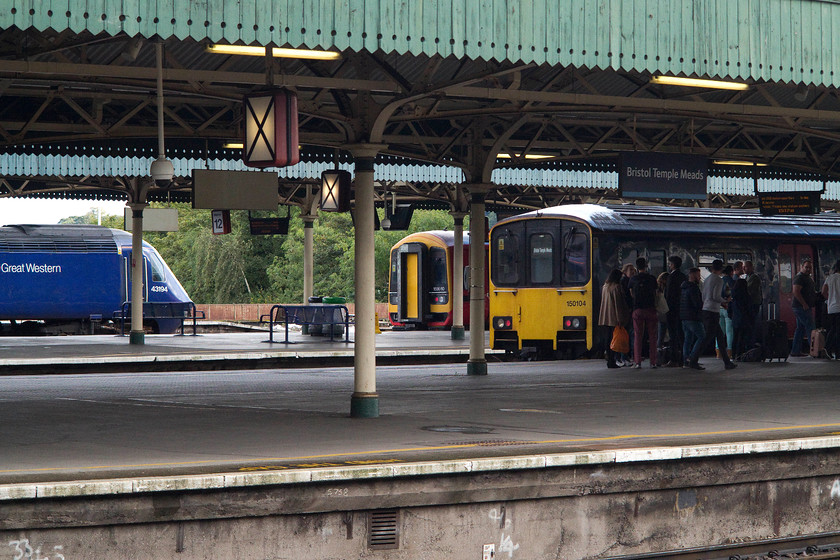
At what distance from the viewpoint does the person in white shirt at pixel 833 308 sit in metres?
19.1

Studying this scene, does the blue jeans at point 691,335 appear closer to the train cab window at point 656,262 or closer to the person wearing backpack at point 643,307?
the person wearing backpack at point 643,307

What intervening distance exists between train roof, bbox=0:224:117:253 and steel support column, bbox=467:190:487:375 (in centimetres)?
1842

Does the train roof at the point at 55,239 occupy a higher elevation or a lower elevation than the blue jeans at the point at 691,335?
higher

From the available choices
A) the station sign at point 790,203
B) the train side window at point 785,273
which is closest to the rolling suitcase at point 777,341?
the train side window at point 785,273

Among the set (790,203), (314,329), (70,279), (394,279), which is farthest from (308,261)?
(790,203)

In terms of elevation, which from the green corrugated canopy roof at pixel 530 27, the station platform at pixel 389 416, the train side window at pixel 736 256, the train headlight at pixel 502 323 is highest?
the green corrugated canopy roof at pixel 530 27

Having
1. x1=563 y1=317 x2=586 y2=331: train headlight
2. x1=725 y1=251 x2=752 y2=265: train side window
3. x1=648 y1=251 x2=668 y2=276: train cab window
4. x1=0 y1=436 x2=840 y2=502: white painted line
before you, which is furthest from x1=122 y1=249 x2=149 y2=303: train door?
x1=0 y1=436 x2=840 y2=502: white painted line

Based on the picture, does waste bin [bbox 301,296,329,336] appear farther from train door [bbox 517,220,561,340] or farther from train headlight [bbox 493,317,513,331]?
train door [bbox 517,220,561,340]

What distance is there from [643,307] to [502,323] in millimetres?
4199

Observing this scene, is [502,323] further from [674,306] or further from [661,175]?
[661,175]

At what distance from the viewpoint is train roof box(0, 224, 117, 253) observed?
103 ft

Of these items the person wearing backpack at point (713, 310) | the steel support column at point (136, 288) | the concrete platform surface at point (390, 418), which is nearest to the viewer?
the concrete platform surface at point (390, 418)

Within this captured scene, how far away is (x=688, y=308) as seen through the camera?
58.0ft

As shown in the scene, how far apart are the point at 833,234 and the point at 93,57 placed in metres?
15.7
